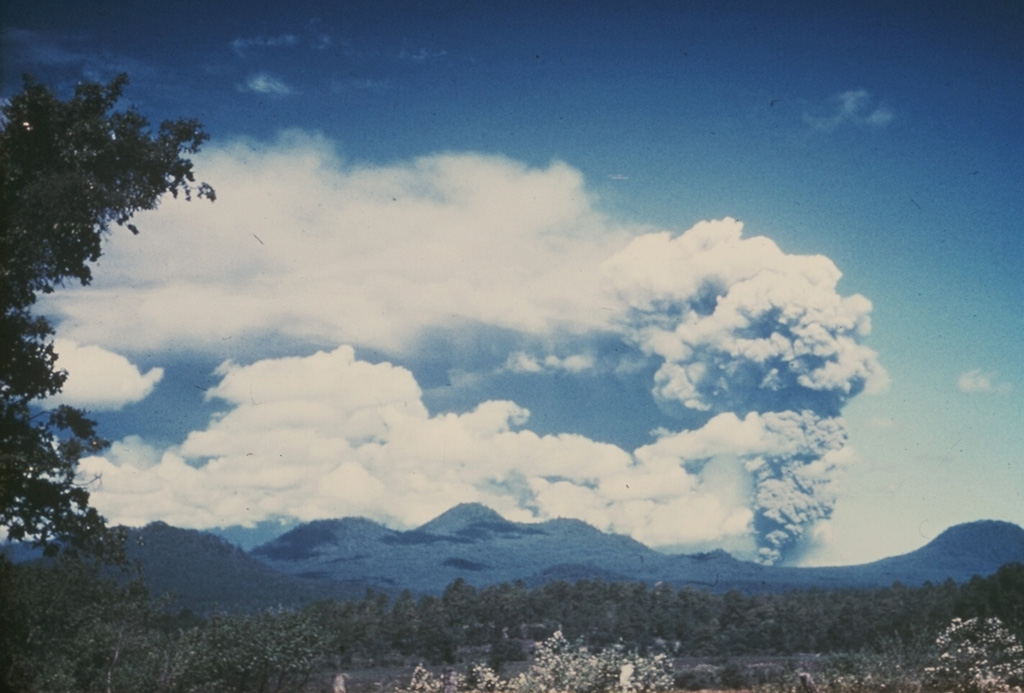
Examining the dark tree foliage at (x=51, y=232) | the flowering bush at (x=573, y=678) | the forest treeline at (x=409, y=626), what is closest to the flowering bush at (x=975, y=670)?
the forest treeline at (x=409, y=626)

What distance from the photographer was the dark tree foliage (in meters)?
24.8

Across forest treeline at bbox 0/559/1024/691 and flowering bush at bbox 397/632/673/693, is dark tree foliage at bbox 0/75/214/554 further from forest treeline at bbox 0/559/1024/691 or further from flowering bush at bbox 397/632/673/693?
flowering bush at bbox 397/632/673/693

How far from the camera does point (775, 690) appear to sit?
2798 cm

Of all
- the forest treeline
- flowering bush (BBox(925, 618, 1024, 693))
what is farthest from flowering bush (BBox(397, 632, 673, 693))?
flowering bush (BBox(925, 618, 1024, 693))

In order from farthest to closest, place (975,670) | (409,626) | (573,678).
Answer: (409,626)
(573,678)
(975,670)

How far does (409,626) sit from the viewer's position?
67.6 m

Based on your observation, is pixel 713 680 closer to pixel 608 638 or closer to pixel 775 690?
pixel 775 690

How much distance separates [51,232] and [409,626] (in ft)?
164

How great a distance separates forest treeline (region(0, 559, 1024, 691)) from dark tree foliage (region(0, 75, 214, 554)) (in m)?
3.28

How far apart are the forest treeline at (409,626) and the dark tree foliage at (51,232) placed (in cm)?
328

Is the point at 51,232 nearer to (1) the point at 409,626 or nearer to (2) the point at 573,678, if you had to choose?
(2) the point at 573,678

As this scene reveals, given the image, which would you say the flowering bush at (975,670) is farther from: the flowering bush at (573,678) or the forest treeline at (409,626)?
the flowering bush at (573,678)

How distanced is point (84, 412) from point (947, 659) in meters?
29.8

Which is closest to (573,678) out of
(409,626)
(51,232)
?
(51,232)
